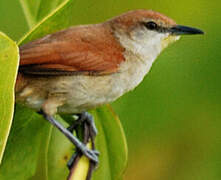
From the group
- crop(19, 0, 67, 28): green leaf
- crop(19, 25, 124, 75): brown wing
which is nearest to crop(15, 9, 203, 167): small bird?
crop(19, 25, 124, 75): brown wing

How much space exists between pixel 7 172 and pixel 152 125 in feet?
2.30

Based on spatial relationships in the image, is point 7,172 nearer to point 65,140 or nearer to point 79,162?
point 65,140

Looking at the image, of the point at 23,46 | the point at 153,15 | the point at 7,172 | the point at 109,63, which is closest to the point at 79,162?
the point at 7,172

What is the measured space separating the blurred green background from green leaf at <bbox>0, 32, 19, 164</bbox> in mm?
796

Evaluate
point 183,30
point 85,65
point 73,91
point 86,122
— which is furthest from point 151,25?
point 86,122

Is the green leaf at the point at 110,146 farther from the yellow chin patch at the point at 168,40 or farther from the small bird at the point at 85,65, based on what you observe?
the yellow chin patch at the point at 168,40

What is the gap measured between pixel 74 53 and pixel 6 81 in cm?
89

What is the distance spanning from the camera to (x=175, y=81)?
2520 millimetres

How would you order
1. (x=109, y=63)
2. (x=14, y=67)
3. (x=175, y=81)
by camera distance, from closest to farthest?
(x=14, y=67)
(x=175, y=81)
(x=109, y=63)

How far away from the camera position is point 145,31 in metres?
2.93

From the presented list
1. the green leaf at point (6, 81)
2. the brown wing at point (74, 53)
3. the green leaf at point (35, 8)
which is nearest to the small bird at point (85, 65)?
the brown wing at point (74, 53)

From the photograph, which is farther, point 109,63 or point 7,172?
point 109,63

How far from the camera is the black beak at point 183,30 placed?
255cm

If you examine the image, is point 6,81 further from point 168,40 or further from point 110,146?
point 168,40
